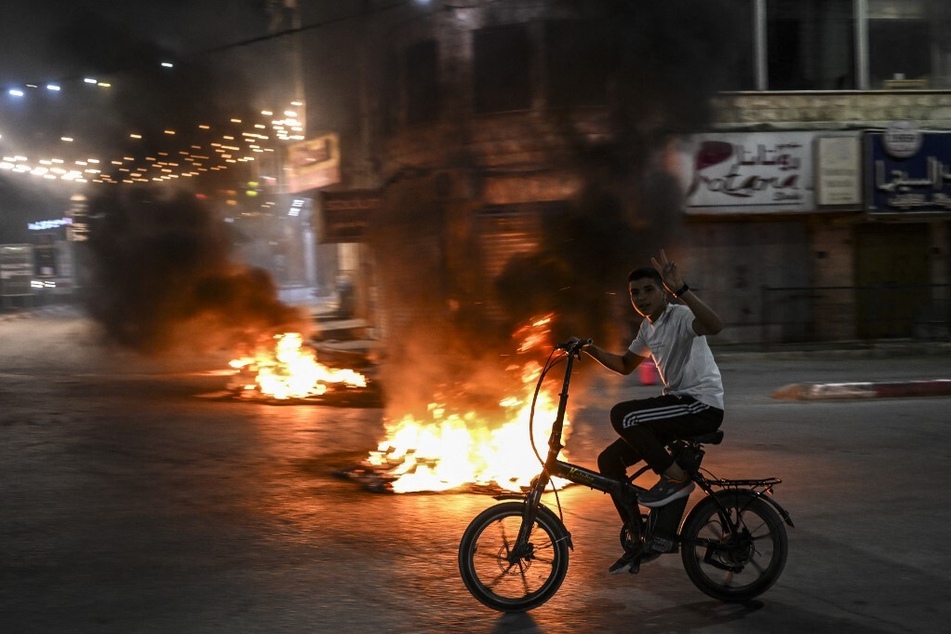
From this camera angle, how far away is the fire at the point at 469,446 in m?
7.39

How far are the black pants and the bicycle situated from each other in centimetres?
6

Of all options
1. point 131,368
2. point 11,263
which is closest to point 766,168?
point 131,368

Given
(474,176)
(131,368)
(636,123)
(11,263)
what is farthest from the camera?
(11,263)

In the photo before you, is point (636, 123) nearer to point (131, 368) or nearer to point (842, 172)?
point (842, 172)

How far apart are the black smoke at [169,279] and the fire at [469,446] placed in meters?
8.11

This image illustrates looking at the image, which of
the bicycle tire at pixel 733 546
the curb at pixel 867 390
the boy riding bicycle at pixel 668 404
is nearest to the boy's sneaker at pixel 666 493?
the boy riding bicycle at pixel 668 404

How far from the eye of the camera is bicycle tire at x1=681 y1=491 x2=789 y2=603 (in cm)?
455

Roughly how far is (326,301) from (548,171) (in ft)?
68.1

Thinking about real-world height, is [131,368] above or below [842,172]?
below

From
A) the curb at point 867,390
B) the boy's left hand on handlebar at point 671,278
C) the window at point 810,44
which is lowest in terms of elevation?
the curb at point 867,390

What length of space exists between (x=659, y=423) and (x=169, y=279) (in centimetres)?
1388

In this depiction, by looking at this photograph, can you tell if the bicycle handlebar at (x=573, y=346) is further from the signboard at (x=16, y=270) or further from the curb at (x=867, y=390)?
the signboard at (x=16, y=270)

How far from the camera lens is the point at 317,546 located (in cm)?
563

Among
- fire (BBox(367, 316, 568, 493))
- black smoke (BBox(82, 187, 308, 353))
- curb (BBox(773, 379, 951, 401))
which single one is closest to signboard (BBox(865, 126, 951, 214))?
curb (BBox(773, 379, 951, 401))
